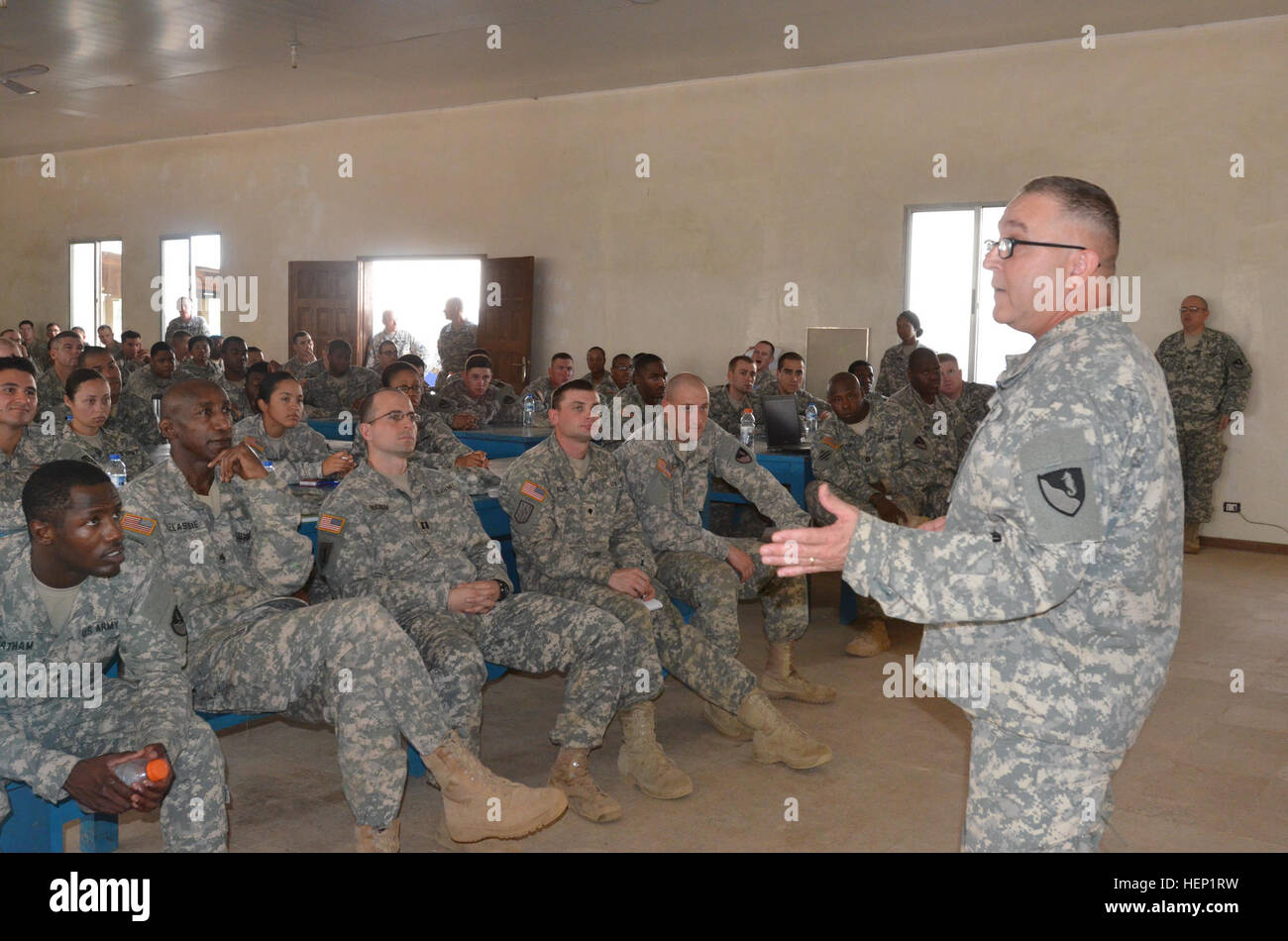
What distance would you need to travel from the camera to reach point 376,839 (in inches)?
109

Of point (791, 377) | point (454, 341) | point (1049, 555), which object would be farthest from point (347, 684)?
point (454, 341)

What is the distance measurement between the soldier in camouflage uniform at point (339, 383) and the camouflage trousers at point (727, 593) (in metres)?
4.48

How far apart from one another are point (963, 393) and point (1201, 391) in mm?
1880

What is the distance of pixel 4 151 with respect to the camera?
50.3 feet

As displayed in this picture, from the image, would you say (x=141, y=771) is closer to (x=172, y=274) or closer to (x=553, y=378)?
(x=553, y=378)

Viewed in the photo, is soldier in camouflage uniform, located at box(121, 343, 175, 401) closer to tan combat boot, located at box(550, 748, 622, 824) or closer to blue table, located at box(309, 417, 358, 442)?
blue table, located at box(309, 417, 358, 442)

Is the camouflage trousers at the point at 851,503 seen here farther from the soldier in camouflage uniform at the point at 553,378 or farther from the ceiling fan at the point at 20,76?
the ceiling fan at the point at 20,76

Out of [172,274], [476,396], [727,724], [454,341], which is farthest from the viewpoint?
[172,274]

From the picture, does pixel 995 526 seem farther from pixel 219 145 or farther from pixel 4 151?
pixel 4 151

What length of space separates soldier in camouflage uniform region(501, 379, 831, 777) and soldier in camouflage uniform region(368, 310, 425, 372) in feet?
25.2

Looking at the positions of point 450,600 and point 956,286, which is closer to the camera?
point 450,600

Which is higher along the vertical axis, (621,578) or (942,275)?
(942,275)

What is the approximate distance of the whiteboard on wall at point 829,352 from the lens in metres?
9.16

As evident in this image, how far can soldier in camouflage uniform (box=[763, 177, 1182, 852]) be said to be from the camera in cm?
152
